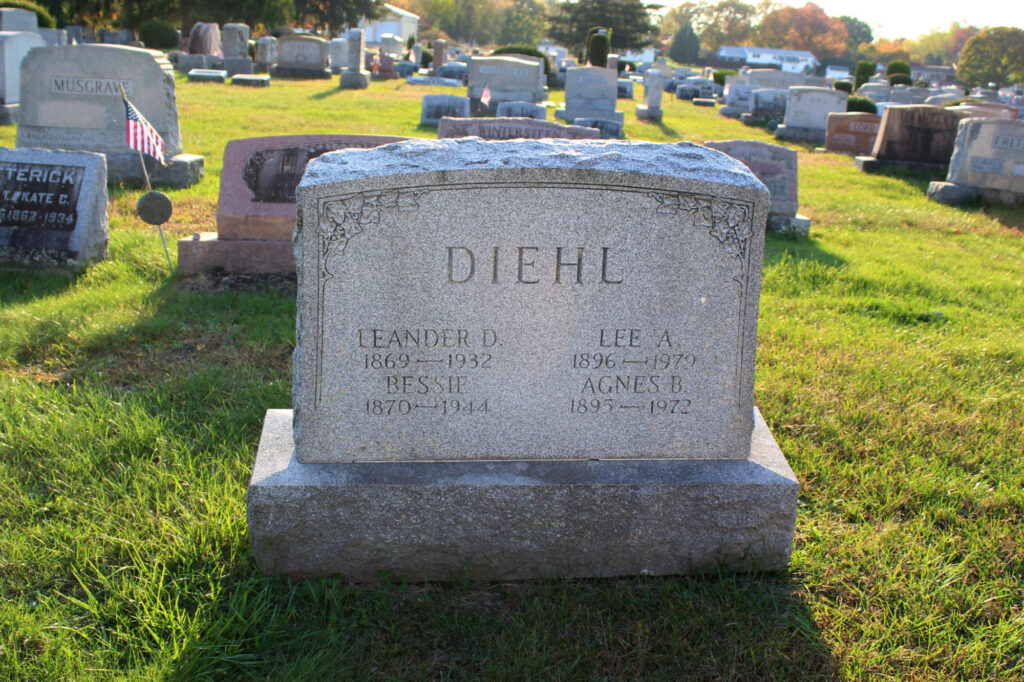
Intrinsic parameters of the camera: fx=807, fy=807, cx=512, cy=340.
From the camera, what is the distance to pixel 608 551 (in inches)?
110

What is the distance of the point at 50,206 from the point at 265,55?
22.5 meters

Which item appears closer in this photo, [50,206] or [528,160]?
[528,160]

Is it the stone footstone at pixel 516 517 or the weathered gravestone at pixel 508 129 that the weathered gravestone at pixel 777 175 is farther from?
the stone footstone at pixel 516 517

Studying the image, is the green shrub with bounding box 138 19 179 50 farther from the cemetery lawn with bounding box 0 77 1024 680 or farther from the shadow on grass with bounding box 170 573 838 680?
the shadow on grass with bounding box 170 573 838 680

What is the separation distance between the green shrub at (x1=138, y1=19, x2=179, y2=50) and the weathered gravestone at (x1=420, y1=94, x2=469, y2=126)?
67.8 feet

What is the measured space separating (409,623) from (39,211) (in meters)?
4.74

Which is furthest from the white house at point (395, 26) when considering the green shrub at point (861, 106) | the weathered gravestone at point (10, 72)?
the weathered gravestone at point (10, 72)

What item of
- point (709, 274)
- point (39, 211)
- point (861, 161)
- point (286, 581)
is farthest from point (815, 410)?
point (861, 161)

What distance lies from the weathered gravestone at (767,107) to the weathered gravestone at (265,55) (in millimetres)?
14984

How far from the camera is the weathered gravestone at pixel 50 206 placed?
5.65 m

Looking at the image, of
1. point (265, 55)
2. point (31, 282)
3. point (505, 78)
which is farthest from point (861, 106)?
point (31, 282)

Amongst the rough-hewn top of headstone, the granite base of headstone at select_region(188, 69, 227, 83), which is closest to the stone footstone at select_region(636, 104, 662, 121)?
the granite base of headstone at select_region(188, 69, 227, 83)

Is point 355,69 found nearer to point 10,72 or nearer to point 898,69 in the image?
point 10,72

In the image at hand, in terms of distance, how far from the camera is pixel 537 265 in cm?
267
